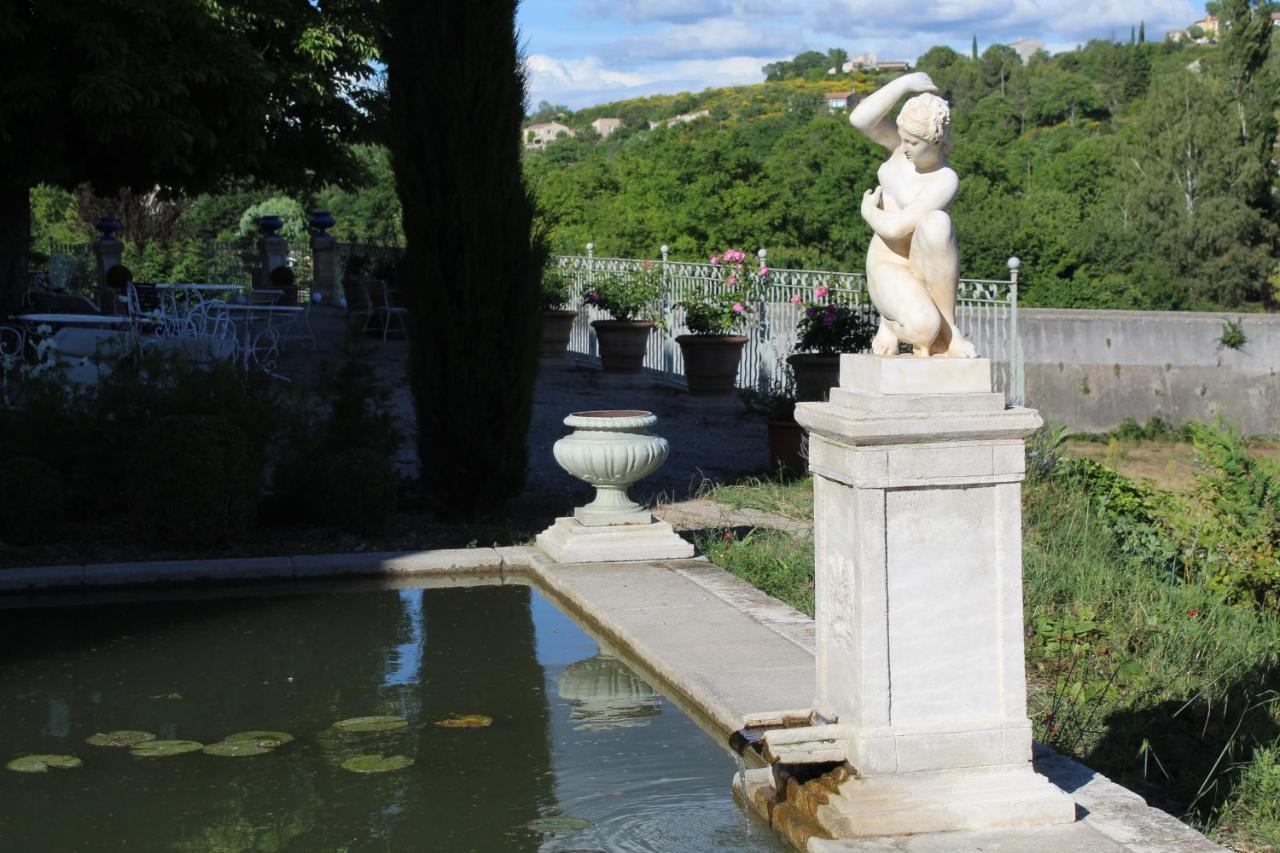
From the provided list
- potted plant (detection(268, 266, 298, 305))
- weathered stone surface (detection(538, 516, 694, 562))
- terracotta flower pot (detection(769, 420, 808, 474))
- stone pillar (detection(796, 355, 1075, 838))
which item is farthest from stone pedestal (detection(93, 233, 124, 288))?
stone pillar (detection(796, 355, 1075, 838))

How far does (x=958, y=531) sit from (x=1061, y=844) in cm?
88

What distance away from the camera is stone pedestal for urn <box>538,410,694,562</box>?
8109 mm

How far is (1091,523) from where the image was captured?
342 inches

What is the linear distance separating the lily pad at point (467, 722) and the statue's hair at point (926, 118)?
2725 millimetres

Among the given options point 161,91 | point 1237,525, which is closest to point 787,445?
point 1237,525

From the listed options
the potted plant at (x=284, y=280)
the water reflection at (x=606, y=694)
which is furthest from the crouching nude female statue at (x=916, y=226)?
the potted plant at (x=284, y=280)

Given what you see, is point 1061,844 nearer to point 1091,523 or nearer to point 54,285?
point 1091,523

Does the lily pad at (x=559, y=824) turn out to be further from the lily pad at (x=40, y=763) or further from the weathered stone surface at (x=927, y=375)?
the lily pad at (x=40, y=763)

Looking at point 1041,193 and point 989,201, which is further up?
point 1041,193

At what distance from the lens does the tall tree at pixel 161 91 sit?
13.8 metres

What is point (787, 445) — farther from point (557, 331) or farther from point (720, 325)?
point (557, 331)

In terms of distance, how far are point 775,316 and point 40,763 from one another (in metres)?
12.0

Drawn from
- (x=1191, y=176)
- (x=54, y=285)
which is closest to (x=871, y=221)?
(x=54, y=285)

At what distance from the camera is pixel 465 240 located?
29.6 ft
